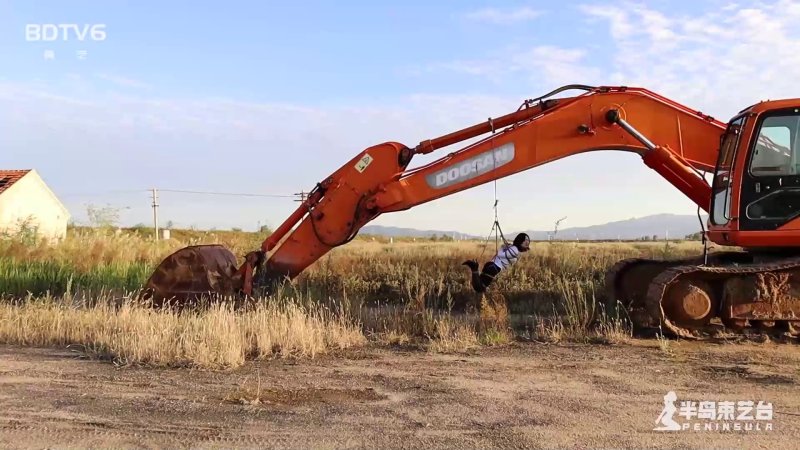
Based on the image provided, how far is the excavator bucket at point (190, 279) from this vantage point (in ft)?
33.6

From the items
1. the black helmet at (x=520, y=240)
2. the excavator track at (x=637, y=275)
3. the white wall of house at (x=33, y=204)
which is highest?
the white wall of house at (x=33, y=204)

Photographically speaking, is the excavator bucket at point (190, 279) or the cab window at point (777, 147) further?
the excavator bucket at point (190, 279)

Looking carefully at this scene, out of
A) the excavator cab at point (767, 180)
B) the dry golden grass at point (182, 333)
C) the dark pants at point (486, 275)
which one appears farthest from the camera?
the dark pants at point (486, 275)

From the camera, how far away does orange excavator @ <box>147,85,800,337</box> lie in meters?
8.57

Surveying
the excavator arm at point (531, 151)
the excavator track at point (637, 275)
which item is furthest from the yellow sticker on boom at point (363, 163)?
the excavator track at point (637, 275)

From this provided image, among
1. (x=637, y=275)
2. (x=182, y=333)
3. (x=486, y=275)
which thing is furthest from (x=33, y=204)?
(x=637, y=275)

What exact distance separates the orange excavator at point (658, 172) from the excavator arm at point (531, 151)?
14 millimetres

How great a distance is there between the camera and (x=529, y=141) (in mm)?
9484

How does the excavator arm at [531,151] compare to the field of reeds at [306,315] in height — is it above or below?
above

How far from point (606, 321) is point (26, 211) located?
113 ft

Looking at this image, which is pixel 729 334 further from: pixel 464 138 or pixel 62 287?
pixel 62 287

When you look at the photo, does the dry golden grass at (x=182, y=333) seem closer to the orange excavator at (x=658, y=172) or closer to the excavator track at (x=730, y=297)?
the orange excavator at (x=658, y=172)

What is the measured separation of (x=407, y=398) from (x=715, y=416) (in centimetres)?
255

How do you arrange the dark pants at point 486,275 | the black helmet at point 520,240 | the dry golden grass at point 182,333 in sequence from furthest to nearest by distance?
1. the black helmet at point 520,240
2. the dark pants at point 486,275
3. the dry golden grass at point 182,333
